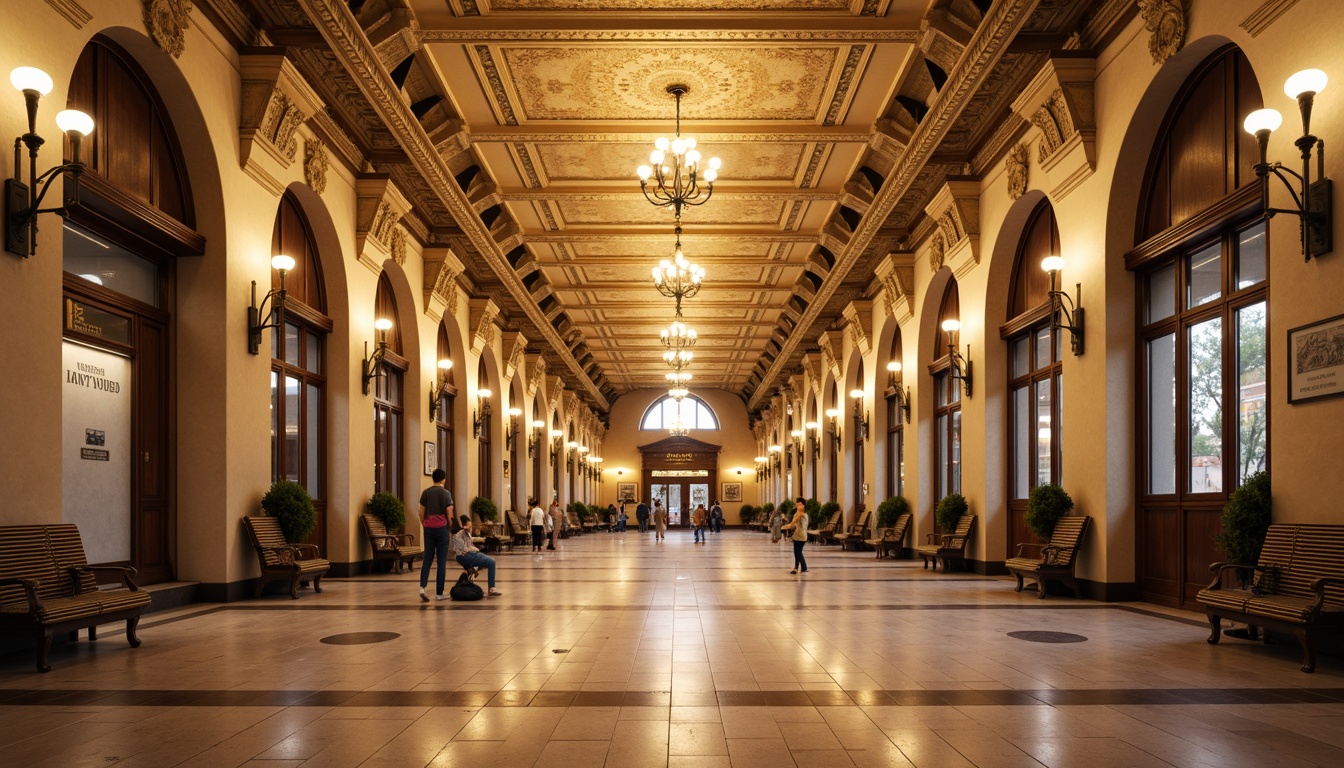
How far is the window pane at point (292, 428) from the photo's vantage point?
42.8ft

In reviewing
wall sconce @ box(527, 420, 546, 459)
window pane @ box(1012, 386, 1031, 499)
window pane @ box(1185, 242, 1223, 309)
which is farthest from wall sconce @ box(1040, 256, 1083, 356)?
wall sconce @ box(527, 420, 546, 459)

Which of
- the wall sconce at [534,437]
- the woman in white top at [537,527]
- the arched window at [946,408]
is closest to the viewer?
the arched window at [946,408]

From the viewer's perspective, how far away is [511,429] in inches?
1062

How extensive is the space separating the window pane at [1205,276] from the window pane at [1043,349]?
3.45 meters

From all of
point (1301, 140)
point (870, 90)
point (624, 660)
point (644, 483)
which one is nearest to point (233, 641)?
point (624, 660)

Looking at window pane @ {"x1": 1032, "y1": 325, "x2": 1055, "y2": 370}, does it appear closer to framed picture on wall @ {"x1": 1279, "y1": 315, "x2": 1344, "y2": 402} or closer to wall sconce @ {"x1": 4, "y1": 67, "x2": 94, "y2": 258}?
framed picture on wall @ {"x1": 1279, "y1": 315, "x2": 1344, "y2": 402}

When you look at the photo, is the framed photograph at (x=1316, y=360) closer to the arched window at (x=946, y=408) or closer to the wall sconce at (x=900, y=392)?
the arched window at (x=946, y=408)

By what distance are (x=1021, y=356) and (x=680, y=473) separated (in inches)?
1351

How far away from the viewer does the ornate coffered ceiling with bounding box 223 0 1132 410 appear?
35.7ft

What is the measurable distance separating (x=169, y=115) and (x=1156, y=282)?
977cm

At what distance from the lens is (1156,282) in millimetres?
10336

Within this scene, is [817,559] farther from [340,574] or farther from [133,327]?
[133,327]

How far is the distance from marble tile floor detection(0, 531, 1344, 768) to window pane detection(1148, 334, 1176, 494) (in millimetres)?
1328

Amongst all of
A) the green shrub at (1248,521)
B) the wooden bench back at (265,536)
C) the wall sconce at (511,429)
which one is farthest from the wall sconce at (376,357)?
the green shrub at (1248,521)
